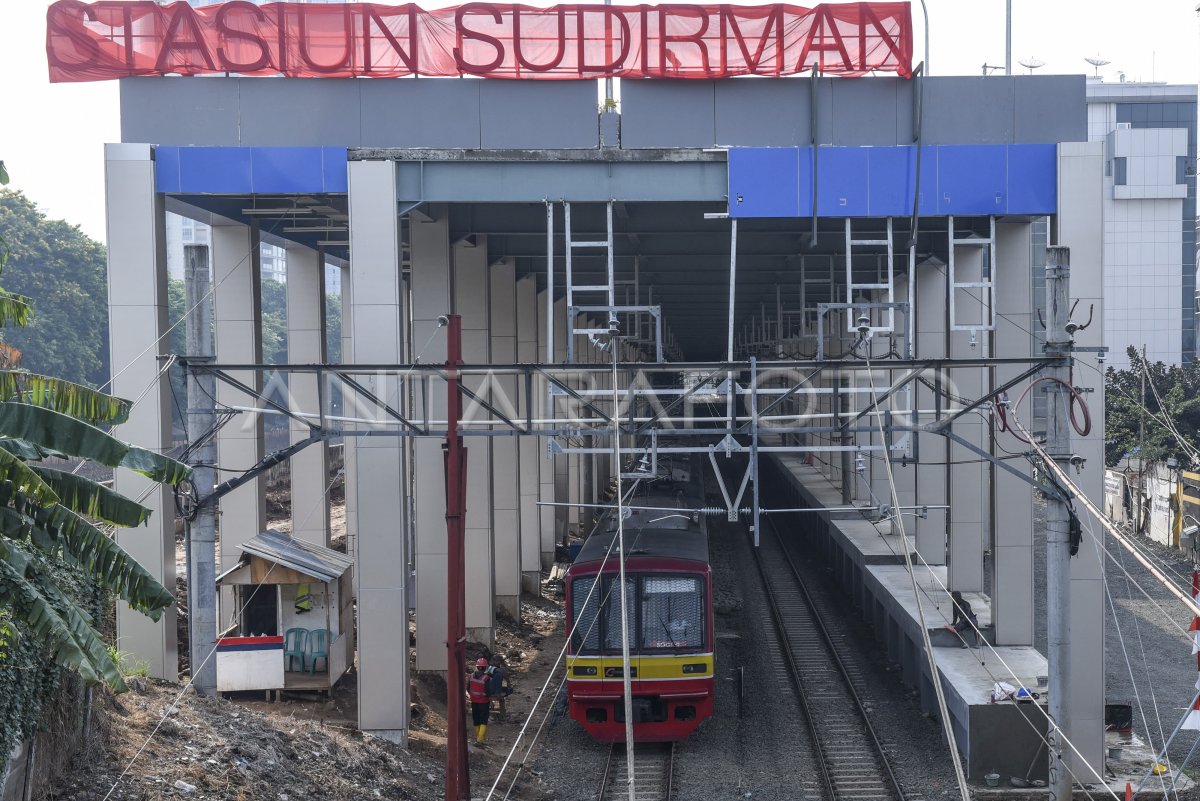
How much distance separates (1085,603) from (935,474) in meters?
7.77

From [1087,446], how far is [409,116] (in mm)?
9034

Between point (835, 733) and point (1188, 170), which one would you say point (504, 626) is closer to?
point (835, 733)

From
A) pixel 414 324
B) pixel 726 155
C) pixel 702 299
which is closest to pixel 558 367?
pixel 726 155

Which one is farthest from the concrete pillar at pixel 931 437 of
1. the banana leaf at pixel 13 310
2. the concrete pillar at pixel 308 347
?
the banana leaf at pixel 13 310

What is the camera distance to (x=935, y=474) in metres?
20.5

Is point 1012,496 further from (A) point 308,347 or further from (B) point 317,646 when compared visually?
(A) point 308,347

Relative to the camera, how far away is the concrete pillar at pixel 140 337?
13.1 metres

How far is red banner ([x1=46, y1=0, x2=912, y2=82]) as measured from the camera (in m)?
13.6

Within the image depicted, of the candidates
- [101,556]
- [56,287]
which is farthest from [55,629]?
[56,287]

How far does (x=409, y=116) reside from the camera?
543 inches

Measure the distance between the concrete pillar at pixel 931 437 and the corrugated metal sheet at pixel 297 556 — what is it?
10.2 metres

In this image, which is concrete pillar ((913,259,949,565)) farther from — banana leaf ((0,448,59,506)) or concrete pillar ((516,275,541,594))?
banana leaf ((0,448,59,506))

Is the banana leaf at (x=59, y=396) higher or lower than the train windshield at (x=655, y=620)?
higher

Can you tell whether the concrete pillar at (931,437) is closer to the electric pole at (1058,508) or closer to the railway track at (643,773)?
the railway track at (643,773)
